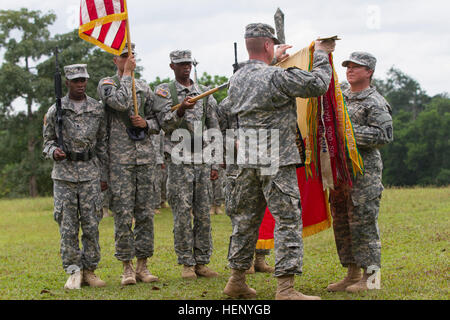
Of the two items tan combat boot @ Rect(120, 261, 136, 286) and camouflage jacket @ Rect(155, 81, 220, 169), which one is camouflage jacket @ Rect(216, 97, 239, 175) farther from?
tan combat boot @ Rect(120, 261, 136, 286)

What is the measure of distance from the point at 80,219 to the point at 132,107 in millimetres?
1526

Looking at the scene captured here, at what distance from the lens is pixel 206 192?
7922 mm

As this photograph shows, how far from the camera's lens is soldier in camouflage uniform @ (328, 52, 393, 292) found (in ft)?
20.7

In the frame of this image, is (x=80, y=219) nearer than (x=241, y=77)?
No

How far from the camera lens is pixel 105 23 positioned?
283 inches

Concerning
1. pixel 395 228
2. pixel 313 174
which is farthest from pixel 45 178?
pixel 313 174

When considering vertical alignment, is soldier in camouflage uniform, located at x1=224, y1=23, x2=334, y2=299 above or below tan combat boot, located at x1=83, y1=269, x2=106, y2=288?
above

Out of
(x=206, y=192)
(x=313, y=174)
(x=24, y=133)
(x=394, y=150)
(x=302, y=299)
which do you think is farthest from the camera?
(x=394, y=150)

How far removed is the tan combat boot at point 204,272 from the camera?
781 centimetres

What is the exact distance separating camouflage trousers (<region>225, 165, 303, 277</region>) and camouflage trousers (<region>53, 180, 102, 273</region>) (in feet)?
6.44

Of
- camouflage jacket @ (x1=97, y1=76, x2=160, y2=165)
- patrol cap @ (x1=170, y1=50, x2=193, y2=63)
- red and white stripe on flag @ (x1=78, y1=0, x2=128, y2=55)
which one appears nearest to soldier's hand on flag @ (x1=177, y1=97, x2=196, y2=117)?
camouflage jacket @ (x1=97, y1=76, x2=160, y2=165)

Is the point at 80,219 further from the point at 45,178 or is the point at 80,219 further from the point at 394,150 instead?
the point at 394,150

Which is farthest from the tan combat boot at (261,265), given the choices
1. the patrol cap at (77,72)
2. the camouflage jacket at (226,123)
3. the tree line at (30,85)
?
the tree line at (30,85)

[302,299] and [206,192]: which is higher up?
[206,192]
